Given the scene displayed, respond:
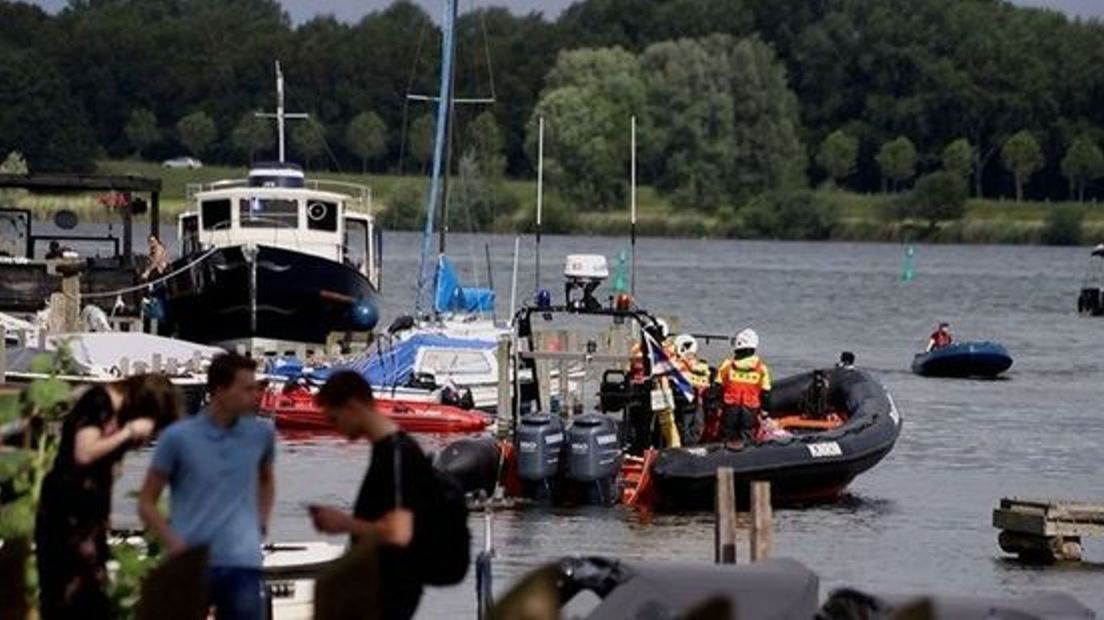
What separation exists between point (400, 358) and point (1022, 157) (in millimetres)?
128972

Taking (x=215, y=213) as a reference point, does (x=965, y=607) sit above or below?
below

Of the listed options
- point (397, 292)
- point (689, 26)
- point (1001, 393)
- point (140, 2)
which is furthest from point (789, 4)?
point (1001, 393)

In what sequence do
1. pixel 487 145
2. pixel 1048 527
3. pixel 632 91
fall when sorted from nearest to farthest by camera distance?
pixel 1048 527 < pixel 632 91 < pixel 487 145

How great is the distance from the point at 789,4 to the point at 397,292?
10302cm

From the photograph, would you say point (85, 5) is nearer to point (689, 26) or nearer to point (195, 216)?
point (689, 26)

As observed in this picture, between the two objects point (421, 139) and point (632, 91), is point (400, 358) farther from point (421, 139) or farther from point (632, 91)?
A: point (421, 139)

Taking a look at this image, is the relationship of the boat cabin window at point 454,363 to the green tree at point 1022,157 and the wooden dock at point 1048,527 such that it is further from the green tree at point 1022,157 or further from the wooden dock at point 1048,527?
the green tree at point 1022,157

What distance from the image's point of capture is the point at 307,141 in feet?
526

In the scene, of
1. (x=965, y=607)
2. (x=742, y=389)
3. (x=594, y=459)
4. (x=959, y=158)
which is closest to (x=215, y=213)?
(x=742, y=389)

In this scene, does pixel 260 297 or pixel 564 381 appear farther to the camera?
pixel 260 297

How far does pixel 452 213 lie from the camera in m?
143

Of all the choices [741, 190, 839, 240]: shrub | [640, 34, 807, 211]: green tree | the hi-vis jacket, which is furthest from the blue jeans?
[741, 190, 839, 240]: shrub

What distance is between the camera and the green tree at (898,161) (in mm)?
167625

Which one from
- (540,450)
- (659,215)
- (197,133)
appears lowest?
(540,450)
